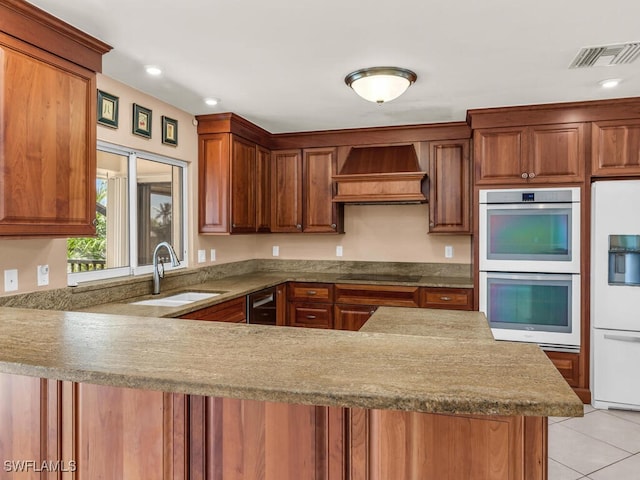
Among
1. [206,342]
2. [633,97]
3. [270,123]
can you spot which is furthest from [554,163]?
[206,342]

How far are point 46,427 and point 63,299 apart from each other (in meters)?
1.39

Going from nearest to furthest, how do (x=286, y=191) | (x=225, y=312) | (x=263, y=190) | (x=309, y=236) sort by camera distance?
(x=225, y=312), (x=263, y=190), (x=286, y=191), (x=309, y=236)

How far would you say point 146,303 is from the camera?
9.55ft

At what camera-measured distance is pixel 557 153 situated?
3.47 m

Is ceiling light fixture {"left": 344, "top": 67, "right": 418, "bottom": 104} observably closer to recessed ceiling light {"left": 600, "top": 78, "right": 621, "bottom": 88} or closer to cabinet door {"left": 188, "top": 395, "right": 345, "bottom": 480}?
recessed ceiling light {"left": 600, "top": 78, "right": 621, "bottom": 88}

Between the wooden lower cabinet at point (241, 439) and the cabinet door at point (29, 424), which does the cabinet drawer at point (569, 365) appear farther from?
the cabinet door at point (29, 424)

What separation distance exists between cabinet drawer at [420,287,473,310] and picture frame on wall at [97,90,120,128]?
2.85 m

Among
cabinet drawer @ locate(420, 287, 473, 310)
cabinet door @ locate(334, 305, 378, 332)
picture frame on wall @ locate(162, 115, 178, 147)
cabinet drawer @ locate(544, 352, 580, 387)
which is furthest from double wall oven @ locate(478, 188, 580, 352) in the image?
picture frame on wall @ locate(162, 115, 178, 147)

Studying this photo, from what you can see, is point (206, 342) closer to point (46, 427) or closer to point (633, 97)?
point (46, 427)

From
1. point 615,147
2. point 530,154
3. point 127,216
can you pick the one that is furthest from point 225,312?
point 615,147

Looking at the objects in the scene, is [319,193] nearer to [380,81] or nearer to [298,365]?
[380,81]

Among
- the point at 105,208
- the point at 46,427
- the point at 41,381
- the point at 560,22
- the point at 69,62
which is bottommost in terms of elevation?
the point at 46,427

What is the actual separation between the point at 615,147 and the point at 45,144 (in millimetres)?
3880

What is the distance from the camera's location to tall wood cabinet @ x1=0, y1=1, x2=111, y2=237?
188 centimetres
